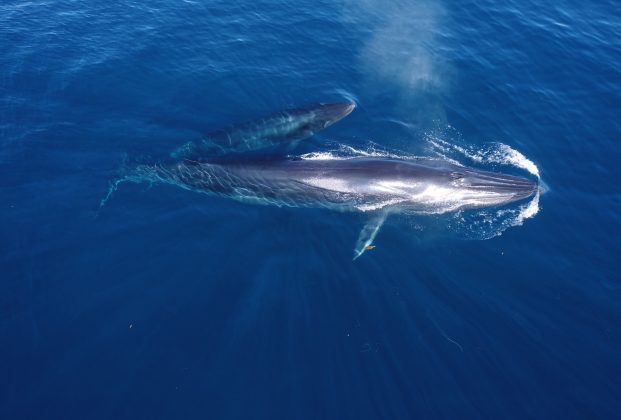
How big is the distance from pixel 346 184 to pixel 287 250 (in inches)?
221

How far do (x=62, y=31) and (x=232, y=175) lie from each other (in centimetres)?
2577

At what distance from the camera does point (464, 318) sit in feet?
70.4

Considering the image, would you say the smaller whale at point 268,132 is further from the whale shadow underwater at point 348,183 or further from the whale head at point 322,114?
the whale shadow underwater at point 348,183

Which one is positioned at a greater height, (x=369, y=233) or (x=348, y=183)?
(x=348, y=183)

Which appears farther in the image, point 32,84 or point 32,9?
point 32,9

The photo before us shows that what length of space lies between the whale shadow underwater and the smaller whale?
197 cm

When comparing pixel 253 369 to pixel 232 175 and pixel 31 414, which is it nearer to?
pixel 31 414

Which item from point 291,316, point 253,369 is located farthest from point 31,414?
point 291,316

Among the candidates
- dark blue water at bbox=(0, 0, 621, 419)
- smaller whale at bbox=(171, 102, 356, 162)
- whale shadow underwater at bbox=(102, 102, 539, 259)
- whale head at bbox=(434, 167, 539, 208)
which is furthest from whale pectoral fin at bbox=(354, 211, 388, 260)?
smaller whale at bbox=(171, 102, 356, 162)

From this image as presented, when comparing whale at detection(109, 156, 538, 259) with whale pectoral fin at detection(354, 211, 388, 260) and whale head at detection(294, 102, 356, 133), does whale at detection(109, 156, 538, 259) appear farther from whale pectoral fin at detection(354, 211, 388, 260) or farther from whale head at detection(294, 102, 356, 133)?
whale head at detection(294, 102, 356, 133)

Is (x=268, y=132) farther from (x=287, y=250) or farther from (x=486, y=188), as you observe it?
(x=486, y=188)

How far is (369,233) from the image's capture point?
2514 centimetres

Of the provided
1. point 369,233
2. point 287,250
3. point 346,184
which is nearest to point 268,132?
point 346,184

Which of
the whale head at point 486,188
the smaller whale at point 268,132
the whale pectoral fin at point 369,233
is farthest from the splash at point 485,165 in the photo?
the smaller whale at point 268,132
